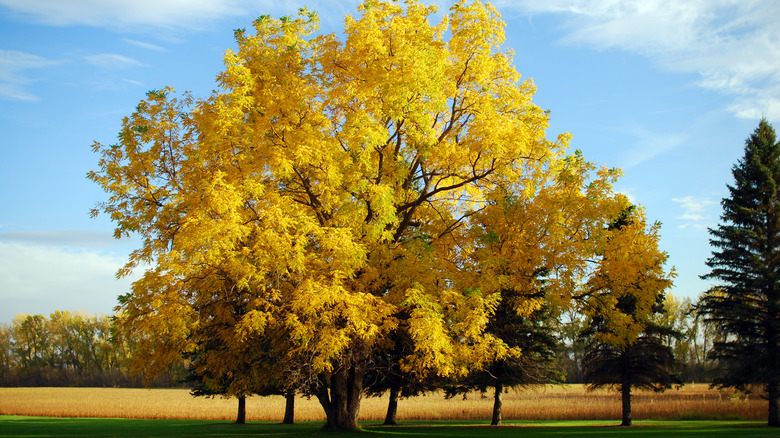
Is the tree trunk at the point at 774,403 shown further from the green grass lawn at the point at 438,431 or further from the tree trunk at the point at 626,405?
the tree trunk at the point at 626,405

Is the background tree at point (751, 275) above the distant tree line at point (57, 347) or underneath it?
above

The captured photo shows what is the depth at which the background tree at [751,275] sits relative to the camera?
27766 mm

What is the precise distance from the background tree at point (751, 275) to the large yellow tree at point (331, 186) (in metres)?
18.5

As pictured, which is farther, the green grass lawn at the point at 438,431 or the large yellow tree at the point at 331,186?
the green grass lawn at the point at 438,431

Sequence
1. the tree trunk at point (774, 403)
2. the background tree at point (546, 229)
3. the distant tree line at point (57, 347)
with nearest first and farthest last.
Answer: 1. the background tree at point (546, 229)
2. the tree trunk at point (774, 403)
3. the distant tree line at point (57, 347)

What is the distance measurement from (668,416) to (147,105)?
32.6m

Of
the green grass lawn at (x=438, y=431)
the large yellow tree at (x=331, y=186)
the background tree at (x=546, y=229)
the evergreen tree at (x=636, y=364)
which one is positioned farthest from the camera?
the evergreen tree at (x=636, y=364)

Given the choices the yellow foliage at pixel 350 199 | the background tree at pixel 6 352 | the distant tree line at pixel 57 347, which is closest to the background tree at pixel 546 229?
the yellow foliage at pixel 350 199

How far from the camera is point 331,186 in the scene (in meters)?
15.1

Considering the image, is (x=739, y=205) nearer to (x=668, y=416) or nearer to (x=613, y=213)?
(x=668, y=416)

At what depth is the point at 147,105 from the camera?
639 inches

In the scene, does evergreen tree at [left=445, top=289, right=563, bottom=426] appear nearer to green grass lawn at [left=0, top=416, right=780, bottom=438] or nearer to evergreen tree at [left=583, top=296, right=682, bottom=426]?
green grass lawn at [left=0, top=416, right=780, bottom=438]

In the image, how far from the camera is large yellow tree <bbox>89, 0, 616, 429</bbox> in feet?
44.1

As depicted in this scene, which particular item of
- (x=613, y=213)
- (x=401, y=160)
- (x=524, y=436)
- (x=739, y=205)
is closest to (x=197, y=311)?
(x=401, y=160)
